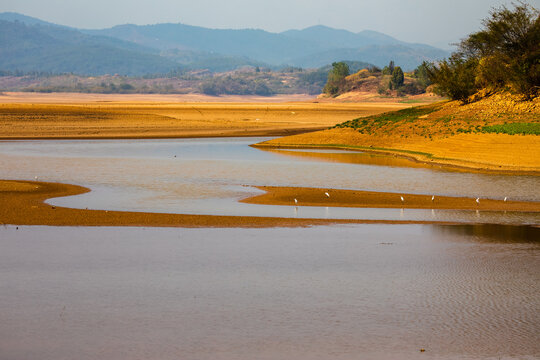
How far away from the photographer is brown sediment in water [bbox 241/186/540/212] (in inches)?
983

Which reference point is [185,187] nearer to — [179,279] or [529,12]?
[179,279]

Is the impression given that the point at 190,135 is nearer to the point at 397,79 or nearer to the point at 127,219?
the point at 127,219

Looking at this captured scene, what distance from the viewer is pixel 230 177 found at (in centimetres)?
3384

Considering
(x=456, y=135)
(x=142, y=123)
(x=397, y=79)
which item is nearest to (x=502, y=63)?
(x=456, y=135)

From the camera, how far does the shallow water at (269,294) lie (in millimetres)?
11258

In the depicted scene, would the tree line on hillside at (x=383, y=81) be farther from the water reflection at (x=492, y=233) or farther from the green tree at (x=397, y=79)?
the water reflection at (x=492, y=233)

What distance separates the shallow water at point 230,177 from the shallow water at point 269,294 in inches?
162

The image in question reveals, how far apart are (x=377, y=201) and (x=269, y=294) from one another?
42.3 feet

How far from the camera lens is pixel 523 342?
37.4 ft

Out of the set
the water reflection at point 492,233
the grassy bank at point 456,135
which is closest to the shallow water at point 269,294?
the water reflection at point 492,233

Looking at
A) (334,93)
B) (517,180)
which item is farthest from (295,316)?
(334,93)

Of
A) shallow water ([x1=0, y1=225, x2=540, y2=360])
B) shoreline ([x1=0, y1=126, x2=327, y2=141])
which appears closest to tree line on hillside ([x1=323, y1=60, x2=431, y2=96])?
shoreline ([x1=0, y1=126, x2=327, y2=141])

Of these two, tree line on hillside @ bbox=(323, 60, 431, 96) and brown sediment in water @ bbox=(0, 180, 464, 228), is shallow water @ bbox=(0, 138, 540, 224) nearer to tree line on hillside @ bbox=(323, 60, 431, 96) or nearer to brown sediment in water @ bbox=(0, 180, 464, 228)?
brown sediment in water @ bbox=(0, 180, 464, 228)

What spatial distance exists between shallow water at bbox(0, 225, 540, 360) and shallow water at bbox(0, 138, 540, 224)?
411 cm
